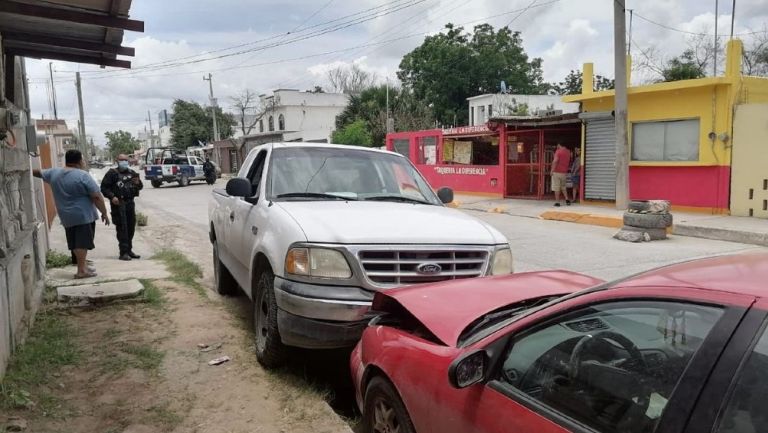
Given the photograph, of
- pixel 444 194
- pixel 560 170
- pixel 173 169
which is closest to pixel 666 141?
pixel 560 170

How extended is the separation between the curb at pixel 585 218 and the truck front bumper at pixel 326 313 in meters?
10.2

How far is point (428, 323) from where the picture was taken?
2.80 meters

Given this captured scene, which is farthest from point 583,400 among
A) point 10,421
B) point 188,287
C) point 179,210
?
point 179,210

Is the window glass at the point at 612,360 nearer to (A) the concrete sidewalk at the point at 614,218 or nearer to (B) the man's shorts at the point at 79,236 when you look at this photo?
(B) the man's shorts at the point at 79,236

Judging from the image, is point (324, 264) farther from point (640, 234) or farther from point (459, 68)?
point (459, 68)

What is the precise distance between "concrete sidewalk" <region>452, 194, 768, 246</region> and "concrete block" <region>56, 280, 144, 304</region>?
10134 millimetres

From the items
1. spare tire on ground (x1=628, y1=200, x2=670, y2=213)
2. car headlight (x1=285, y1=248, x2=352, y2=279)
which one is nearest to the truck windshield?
car headlight (x1=285, y1=248, x2=352, y2=279)

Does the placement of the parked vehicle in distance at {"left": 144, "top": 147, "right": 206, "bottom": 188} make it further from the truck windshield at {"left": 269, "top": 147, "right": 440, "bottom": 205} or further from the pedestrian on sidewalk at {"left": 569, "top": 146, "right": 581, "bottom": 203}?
the truck windshield at {"left": 269, "top": 147, "right": 440, "bottom": 205}

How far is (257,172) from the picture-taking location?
552cm

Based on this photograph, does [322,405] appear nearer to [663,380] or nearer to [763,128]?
[663,380]

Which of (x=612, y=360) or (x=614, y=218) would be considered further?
(x=614, y=218)

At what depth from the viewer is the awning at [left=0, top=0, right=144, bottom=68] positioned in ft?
16.7

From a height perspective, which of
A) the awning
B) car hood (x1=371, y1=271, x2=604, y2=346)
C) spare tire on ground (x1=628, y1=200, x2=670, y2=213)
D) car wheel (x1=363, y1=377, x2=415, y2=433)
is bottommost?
car wheel (x1=363, y1=377, x2=415, y2=433)

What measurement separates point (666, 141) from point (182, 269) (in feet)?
38.9
